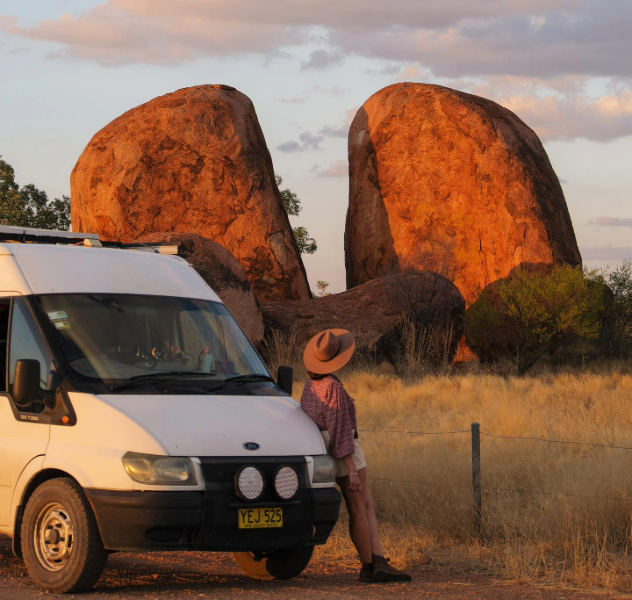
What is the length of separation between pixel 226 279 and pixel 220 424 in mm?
15577

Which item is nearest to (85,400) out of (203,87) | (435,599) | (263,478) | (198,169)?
(263,478)

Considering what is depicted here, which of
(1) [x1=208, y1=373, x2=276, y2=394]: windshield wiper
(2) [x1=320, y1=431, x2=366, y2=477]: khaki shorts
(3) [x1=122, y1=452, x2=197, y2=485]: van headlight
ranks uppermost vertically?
(1) [x1=208, y1=373, x2=276, y2=394]: windshield wiper

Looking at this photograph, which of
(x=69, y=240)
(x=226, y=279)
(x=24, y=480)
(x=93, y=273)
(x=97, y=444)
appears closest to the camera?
(x=97, y=444)

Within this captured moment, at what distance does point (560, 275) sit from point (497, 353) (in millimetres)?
2785

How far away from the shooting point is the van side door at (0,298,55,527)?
271 inches

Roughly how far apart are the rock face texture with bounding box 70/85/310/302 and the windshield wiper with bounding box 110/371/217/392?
2047 cm

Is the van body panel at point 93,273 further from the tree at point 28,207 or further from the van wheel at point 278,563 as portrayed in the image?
the tree at point 28,207

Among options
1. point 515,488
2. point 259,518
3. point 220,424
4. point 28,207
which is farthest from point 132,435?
point 28,207

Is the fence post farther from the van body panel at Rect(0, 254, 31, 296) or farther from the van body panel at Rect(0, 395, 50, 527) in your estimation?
the van body panel at Rect(0, 254, 31, 296)

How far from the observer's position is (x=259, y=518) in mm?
6602

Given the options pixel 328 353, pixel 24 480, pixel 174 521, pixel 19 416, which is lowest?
pixel 174 521

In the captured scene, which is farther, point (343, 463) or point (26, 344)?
point (343, 463)

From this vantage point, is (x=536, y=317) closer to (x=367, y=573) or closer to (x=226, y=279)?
(x=226, y=279)

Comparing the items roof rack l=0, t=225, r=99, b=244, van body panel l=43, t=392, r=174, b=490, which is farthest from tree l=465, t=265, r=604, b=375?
van body panel l=43, t=392, r=174, b=490
